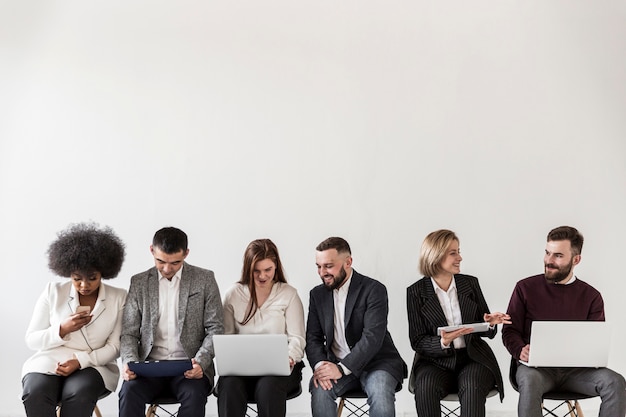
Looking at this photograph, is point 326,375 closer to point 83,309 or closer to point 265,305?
point 265,305

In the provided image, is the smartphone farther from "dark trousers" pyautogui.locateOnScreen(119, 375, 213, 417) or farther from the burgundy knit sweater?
the burgundy knit sweater

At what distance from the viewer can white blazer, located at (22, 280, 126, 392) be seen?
14.6 feet

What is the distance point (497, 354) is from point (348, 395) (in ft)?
4.96

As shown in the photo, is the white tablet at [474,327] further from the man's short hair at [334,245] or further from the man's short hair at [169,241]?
the man's short hair at [169,241]

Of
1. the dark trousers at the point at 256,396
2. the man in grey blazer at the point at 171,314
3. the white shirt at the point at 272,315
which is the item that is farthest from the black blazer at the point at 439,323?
the man in grey blazer at the point at 171,314

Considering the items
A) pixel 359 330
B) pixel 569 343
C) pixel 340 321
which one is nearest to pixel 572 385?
pixel 569 343

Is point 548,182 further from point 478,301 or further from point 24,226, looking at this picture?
point 24,226

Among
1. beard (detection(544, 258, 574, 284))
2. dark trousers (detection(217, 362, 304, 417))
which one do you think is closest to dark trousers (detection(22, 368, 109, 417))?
dark trousers (detection(217, 362, 304, 417))

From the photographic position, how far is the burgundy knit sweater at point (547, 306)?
4719 millimetres

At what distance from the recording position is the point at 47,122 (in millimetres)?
5551

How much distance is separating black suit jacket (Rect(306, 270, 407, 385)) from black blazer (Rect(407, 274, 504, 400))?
16 cm

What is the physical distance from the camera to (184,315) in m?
4.59

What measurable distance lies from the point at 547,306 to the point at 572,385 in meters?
0.48

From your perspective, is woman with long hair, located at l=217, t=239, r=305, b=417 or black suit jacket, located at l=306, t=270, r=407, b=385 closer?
black suit jacket, located at l=306, t=270, r=407, b=385
